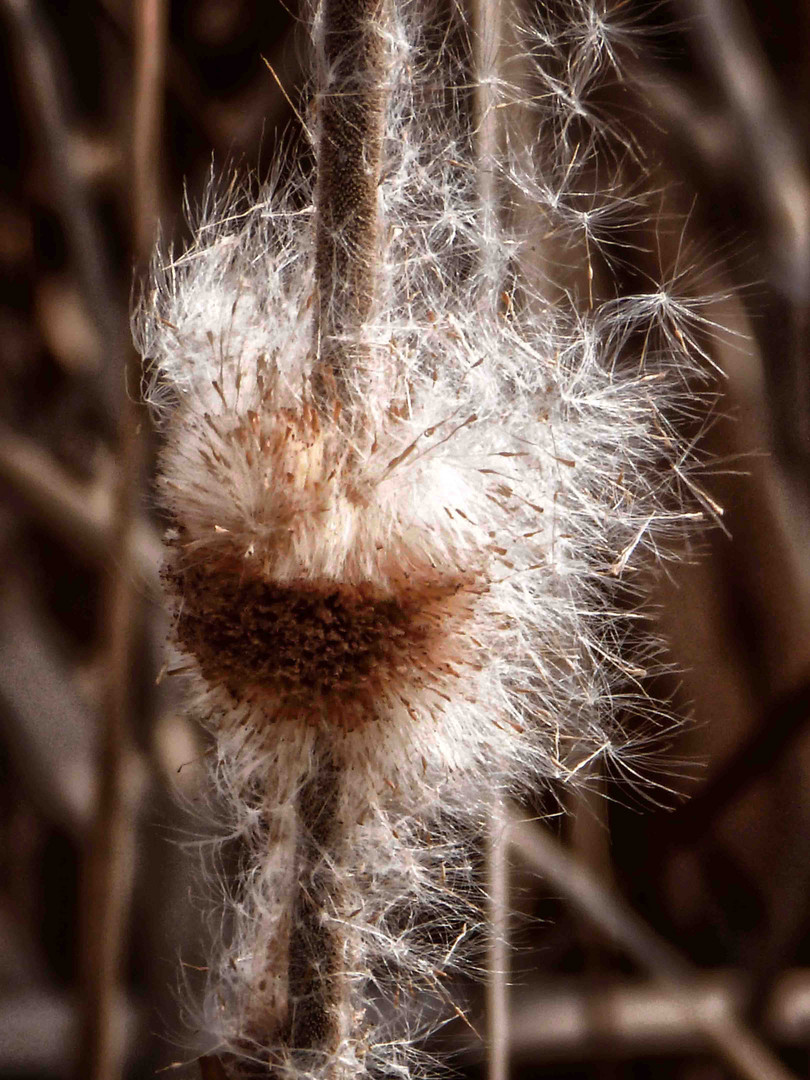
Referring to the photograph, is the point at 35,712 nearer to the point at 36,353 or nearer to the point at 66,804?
the point at 66,804

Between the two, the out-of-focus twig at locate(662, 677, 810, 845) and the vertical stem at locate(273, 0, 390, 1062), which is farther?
the out-of-focus twig at locate(662, 677, 810, 845)

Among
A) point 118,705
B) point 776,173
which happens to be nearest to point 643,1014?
point 118,705

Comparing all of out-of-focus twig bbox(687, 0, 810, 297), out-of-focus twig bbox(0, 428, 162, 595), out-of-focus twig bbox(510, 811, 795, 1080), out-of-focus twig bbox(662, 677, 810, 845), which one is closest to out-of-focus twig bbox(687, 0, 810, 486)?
out-of-focus twig bbox(687, 0, 810, 297)

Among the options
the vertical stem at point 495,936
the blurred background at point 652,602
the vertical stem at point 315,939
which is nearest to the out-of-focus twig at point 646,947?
the blurred background at point 652,602

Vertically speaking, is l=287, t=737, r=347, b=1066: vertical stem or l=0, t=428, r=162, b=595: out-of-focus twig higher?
l=0, t=428, r=162, b=595: out-of-focus twig

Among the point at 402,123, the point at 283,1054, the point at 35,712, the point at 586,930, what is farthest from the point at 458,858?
the point at 35,712

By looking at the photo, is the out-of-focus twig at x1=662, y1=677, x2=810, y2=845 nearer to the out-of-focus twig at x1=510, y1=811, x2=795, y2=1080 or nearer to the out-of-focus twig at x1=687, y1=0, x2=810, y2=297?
the out-of-focus twig at x1=510, y1=811, x2=795, y2=1080
